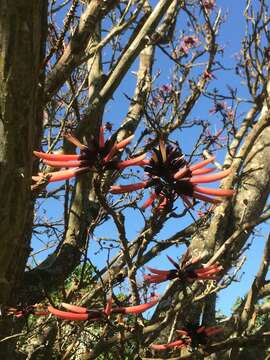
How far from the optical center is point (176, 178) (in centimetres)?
117

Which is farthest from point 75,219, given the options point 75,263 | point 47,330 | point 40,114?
point 40,114

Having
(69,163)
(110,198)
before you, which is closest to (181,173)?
(69,163)

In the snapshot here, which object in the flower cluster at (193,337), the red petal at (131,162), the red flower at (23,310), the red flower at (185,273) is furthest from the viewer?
the red flower at (23,310)

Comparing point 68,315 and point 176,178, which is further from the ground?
point 176,178

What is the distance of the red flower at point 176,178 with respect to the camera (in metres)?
1.17

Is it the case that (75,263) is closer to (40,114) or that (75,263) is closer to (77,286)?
(77,286)

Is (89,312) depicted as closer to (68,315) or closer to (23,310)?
(68,315)

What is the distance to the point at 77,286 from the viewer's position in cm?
217

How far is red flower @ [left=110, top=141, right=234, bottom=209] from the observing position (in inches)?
45.9

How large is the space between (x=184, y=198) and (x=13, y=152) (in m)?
0.66

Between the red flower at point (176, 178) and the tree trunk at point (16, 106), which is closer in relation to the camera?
the red flower at point (176, 178)

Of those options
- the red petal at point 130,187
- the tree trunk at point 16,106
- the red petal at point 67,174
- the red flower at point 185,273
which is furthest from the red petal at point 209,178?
the tree trunk at point 16,106

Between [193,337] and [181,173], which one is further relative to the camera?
[193,337]

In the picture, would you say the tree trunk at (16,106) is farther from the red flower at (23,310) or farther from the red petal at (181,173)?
the red petal at (181,173)
